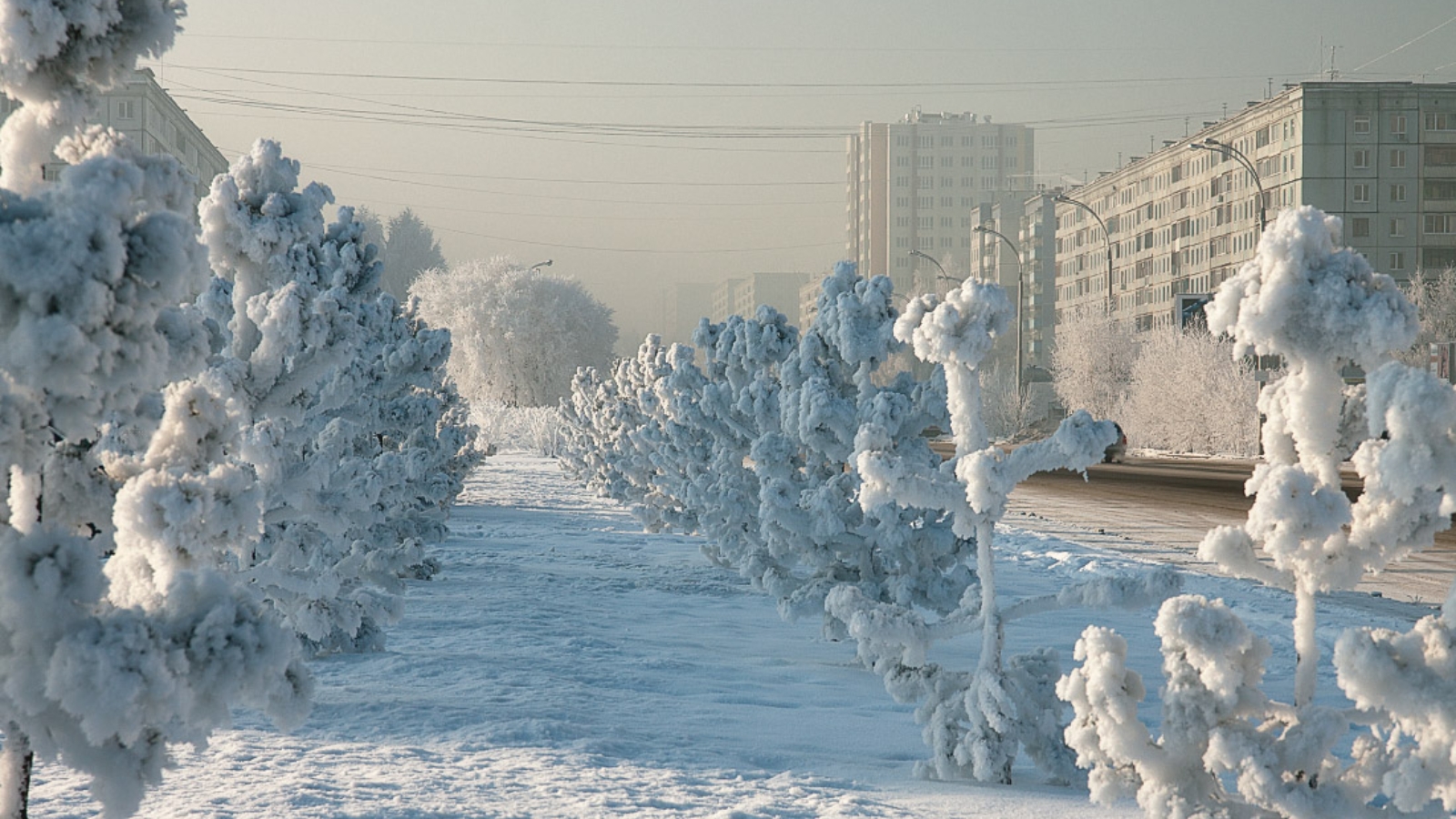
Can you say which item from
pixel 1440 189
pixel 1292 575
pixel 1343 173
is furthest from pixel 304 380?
pixel 1440 189

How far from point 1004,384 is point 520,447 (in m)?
37.5

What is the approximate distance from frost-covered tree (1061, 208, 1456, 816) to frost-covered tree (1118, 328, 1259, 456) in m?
37.6

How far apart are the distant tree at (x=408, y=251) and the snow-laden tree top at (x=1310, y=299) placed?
9254 centimetres

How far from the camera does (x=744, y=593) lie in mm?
11180

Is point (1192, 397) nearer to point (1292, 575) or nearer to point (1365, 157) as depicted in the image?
point (1365, 157)

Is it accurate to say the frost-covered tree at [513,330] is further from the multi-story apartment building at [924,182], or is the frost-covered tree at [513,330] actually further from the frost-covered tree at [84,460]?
the multi-story apartment building at [924,182]

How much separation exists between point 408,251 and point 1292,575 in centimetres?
9640

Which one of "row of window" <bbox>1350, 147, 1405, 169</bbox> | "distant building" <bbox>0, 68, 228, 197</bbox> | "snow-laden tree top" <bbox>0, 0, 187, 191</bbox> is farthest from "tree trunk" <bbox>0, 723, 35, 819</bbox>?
"row of window" <bbox>1350, 147, 1405, 169</bbox>

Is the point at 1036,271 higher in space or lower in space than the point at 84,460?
higher

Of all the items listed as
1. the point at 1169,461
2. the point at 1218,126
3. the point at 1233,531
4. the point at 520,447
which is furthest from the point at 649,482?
the point at 1218,126

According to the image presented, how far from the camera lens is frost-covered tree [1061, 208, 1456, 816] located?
3.13 m

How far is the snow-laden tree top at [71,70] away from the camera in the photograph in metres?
2.32

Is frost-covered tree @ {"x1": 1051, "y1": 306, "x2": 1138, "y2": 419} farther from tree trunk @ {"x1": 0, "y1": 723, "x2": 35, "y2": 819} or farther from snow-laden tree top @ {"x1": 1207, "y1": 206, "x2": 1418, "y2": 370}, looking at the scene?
tree trunk @ {"x1": 0, "y1": 723, "x2": 35, "y2": 819}

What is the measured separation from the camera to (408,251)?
95438mm
